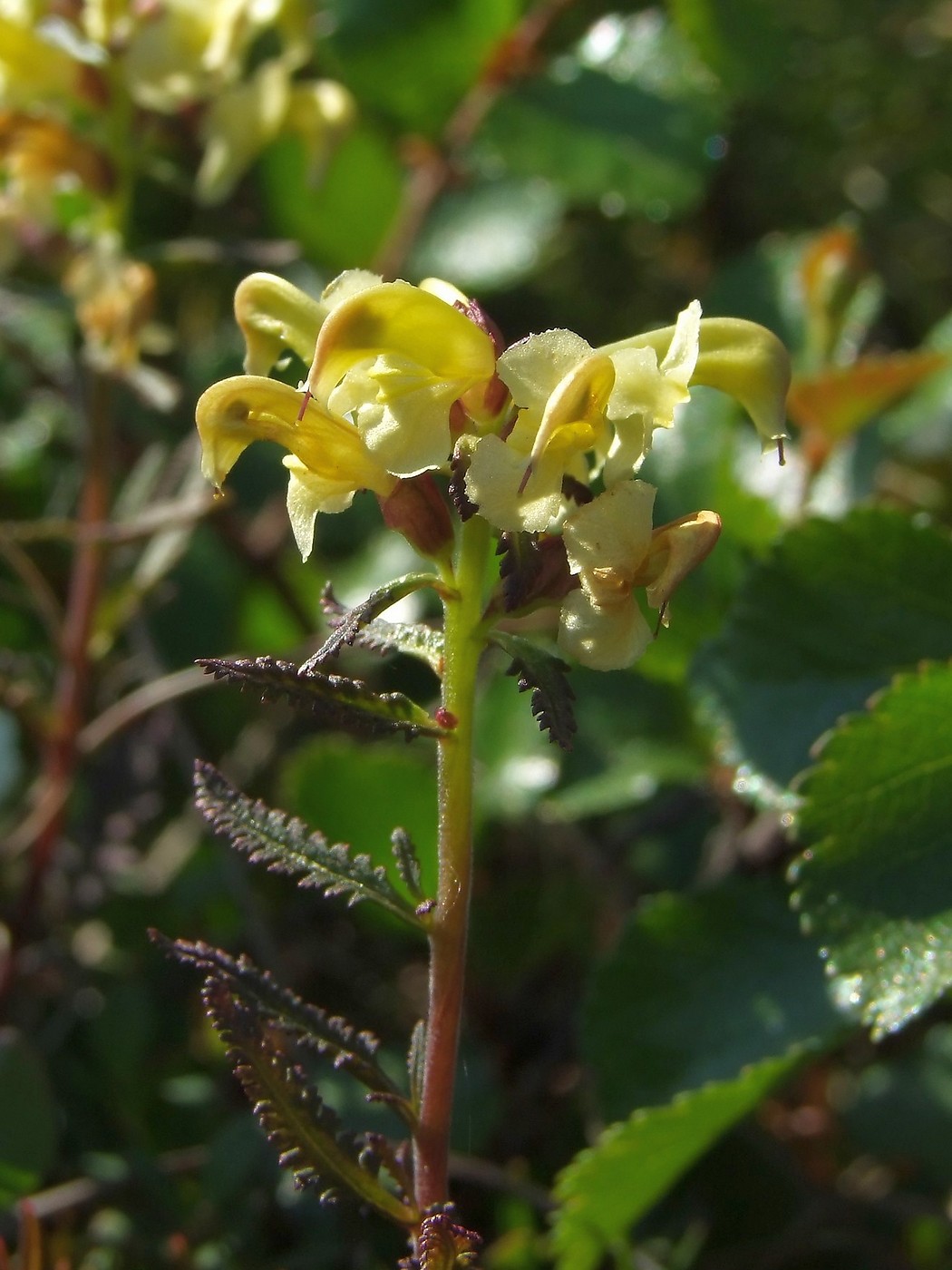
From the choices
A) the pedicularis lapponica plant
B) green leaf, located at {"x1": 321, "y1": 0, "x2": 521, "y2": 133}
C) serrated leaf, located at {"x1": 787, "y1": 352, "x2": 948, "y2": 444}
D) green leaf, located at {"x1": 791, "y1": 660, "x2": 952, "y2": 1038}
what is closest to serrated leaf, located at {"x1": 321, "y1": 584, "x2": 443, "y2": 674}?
the pedicularis lapponica plant

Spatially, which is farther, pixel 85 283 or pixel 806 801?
pixel 85 283

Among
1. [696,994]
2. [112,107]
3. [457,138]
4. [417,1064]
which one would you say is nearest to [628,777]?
[696,994]

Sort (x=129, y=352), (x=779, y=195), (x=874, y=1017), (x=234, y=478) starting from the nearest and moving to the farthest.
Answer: (x=874, y=1017), (x=129, y=352), (x=234, y=478), (x=779, y=195)

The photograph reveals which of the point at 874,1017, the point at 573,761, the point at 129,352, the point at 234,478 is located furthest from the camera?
the point at 234,478

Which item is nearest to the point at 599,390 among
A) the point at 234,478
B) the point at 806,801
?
the point at 806,801

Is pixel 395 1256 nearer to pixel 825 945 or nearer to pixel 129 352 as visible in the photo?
pixel 825 945

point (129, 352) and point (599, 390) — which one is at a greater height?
point (129, 352)

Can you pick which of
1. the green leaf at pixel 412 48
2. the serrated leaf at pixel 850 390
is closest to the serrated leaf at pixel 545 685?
the serrated leaf at pixel 850 390

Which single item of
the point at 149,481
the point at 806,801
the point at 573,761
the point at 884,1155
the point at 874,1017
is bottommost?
the point at 884,1155
